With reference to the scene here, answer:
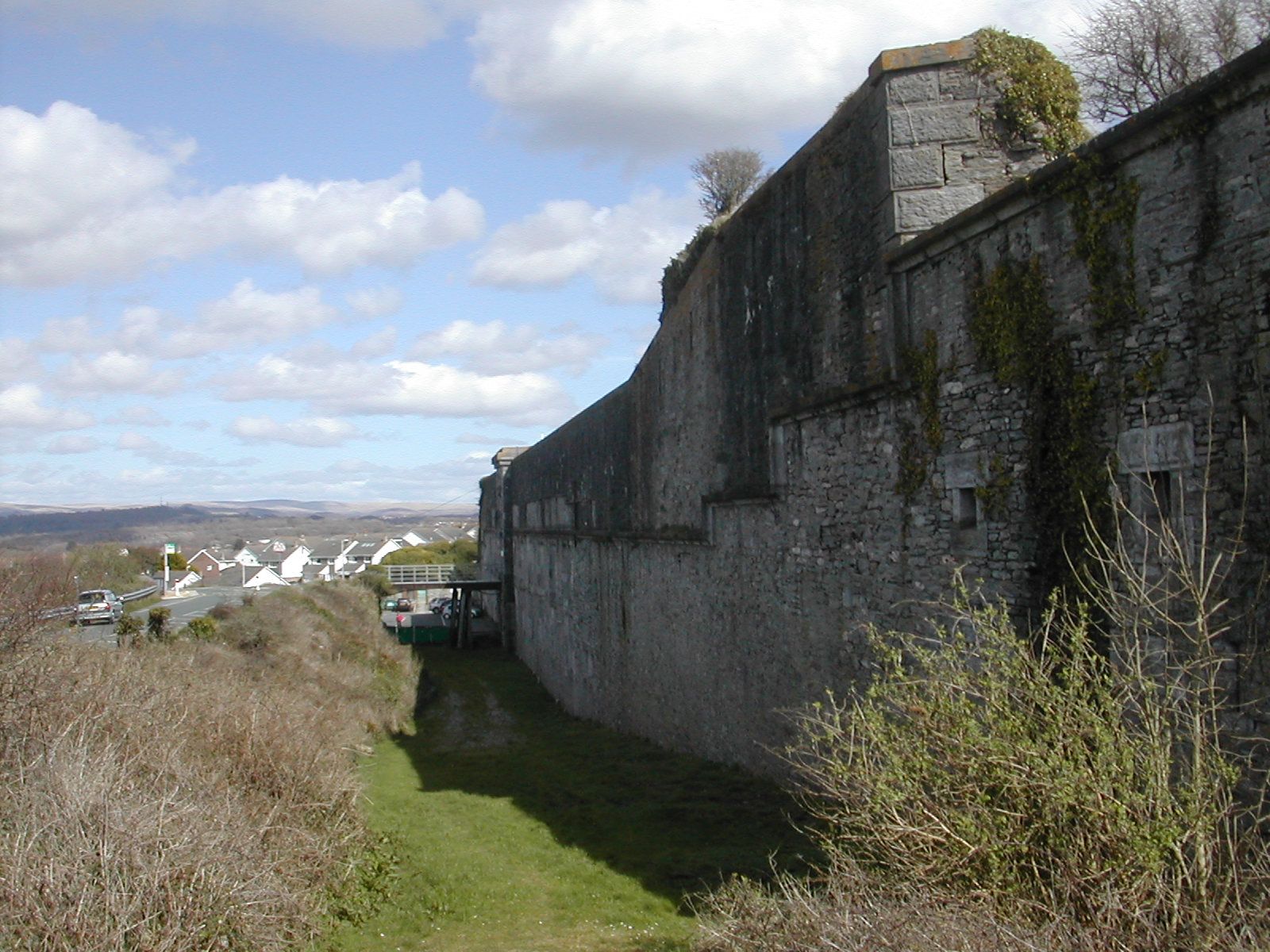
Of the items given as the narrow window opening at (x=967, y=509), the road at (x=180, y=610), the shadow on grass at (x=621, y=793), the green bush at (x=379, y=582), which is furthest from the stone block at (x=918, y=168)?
the green bush at (x=379, y=582)

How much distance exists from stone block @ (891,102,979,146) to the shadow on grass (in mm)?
5259

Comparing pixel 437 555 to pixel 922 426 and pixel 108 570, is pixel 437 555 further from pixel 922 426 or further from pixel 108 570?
pixel 922 426

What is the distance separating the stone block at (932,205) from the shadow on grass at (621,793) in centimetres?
463

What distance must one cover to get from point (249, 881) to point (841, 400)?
5.74 m

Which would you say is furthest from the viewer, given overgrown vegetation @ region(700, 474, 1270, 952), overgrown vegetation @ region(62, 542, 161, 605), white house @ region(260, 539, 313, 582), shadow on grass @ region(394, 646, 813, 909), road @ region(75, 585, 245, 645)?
white house @ region(260, 539, 313, 582)

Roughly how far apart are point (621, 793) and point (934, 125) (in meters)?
7.84

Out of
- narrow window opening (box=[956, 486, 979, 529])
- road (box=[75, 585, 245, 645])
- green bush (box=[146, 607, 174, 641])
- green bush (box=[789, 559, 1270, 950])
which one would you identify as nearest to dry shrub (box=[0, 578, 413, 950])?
green bush (box=[146, 607, 174, 641])

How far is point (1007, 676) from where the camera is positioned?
485 cm

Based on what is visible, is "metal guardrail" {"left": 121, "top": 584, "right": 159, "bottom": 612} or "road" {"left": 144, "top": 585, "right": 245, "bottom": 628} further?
"metal guardrail" {"left": 121, "top": 584, "right": 159, "bottom": 612}

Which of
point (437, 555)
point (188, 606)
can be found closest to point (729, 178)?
point (188, 606)

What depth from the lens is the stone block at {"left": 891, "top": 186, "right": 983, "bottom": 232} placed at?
26.0 feet

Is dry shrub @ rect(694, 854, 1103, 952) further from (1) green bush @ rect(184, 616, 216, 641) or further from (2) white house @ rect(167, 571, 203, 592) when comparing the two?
(2) white house @ rect(167, 571, 203, 592)

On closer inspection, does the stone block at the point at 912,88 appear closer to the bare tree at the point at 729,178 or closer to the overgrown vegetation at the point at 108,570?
the bare tree at the point at 729,178

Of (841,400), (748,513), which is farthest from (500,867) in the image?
(841,400)
